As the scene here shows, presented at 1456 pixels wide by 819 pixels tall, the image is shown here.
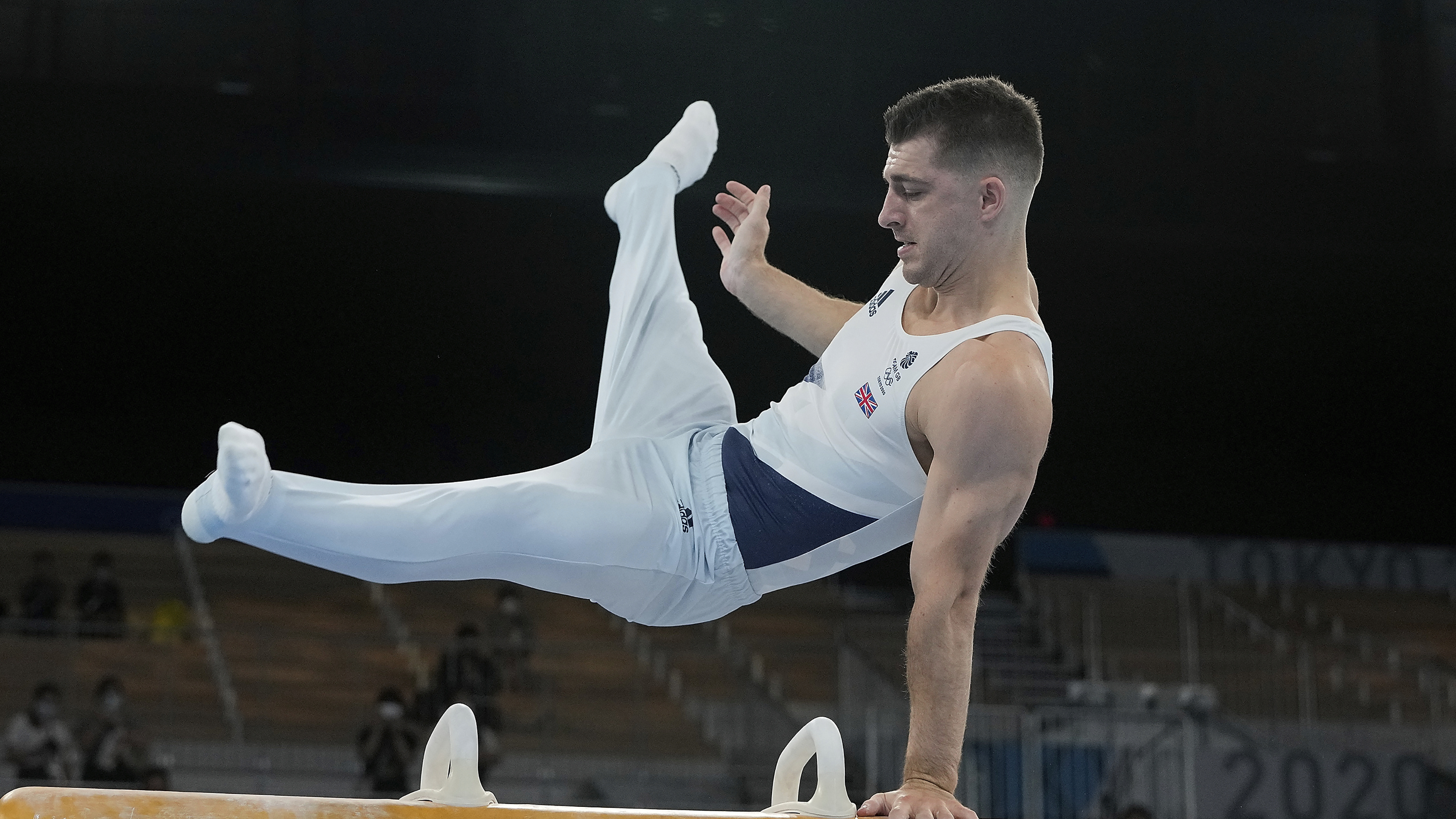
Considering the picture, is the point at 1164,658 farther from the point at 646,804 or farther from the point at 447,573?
the point at 447,573

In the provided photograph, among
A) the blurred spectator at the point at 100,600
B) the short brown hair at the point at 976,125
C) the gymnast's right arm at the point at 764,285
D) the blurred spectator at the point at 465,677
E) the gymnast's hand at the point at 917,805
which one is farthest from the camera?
the blurred spectator at the point at 100,600

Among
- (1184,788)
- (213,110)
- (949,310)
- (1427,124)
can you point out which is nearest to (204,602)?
(213,110)

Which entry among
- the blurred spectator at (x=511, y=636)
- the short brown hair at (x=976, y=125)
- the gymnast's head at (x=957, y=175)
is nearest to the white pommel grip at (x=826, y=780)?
the gymnast's head at (x=957, y=175)

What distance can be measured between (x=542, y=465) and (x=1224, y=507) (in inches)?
186

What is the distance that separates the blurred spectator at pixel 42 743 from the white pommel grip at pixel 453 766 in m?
7.42

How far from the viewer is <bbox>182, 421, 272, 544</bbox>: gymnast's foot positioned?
275 centimetres

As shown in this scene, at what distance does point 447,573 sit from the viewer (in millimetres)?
3248

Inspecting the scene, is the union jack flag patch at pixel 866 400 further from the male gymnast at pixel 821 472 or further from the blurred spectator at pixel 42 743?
the blurred spectator at pixel 42 743

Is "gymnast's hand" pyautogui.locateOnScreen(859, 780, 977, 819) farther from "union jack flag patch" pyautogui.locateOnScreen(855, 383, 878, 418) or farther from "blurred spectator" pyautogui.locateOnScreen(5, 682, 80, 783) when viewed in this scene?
"blurred spectator" pyautogui.locateOnScreen(5, 682, 80, 783)

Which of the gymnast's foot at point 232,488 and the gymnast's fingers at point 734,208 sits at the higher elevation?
the gymnast's fingers at point 734,208

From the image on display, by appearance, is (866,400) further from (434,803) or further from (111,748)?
(111,748)

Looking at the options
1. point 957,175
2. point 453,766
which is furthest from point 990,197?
point 453,766

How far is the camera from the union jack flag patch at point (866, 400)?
3301mm

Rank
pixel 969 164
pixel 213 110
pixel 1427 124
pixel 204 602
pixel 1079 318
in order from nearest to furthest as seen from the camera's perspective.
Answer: pixel 969 164 → pixel 213 110 → pixel 1427 124 → pixel 1079 318 → pixel 204 602
